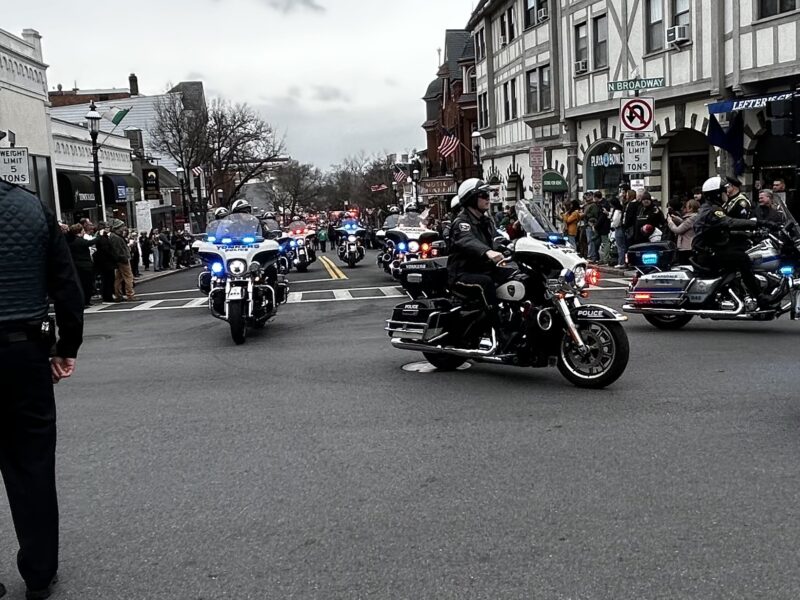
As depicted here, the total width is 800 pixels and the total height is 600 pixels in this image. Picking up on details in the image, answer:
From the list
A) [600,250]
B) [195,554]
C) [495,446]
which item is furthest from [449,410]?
[600,250]

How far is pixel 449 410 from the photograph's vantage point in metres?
7.70

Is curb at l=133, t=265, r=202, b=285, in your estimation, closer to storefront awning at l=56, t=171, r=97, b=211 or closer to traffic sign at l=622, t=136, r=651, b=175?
storefront awning at l=56, t=171, r=97, b=211

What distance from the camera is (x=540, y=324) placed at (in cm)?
843

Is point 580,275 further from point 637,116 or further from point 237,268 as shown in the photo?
point 637,116

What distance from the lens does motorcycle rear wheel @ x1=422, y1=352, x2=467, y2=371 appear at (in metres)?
9.66

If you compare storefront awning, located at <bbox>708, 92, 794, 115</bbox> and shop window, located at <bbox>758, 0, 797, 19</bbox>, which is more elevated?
shop window, located at <bbox>758, 0, 797, 19</bbox>

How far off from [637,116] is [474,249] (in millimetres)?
12201

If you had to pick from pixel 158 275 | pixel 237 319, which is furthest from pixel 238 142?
pixel 237 319

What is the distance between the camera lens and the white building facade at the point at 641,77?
73.3ft

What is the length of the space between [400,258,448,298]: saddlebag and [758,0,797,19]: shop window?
50.0 ft

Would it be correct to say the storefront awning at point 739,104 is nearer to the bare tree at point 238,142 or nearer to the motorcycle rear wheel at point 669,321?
the motorcycle rear wheel at point 669,321

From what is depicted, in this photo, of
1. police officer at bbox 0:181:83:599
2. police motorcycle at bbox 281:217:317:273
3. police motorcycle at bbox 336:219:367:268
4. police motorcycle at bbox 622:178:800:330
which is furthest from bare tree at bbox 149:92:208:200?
police officer at bbox 0:181:83:599

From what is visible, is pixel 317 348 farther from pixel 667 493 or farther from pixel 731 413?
pixel 667 493

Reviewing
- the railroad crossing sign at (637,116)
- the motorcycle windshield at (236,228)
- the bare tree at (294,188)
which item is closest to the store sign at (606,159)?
the railroad crossing sign at (637,116)
